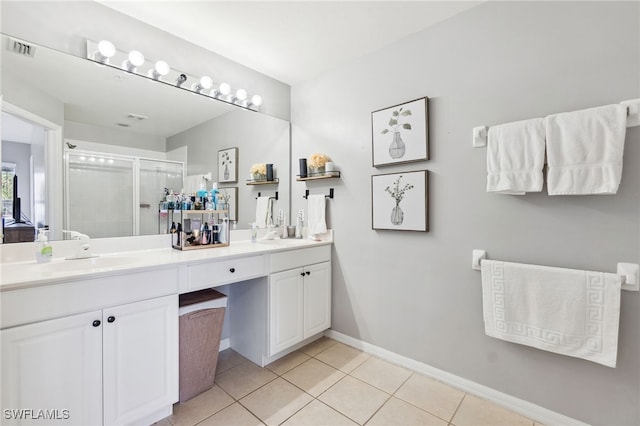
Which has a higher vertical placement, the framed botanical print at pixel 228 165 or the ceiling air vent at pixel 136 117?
the ceiling air vent at pixel 136 117

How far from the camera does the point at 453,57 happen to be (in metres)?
1.84

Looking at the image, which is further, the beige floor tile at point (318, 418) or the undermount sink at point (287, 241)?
the undermount sink at point (287, 241)

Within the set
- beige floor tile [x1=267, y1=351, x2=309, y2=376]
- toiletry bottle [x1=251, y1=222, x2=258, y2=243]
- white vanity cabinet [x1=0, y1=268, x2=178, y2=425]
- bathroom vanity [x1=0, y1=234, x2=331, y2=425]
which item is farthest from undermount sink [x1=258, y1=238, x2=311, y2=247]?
white vanity cabinet [x1=0, y1=268, x2=178, y2=425]

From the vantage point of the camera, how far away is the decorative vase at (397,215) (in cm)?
206

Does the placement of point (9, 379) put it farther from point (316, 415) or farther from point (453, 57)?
point (453, 57)

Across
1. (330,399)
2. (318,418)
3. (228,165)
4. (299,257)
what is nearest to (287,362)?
(330,399)

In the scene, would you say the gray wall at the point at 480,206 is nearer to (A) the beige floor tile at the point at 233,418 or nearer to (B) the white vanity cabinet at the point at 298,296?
(B) the white vanity cabinet at the point at 298,296

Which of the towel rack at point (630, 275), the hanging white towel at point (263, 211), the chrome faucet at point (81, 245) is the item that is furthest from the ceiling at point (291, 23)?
the towel rack at point (630, 275)

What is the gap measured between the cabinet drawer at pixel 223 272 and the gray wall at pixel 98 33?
1.45m

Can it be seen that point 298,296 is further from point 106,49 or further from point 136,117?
point 106,49

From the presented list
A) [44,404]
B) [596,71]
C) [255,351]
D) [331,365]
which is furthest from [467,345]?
[44,404]

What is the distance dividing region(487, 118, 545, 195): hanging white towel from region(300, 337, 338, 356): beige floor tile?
5.79 feet

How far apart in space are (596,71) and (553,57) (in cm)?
21

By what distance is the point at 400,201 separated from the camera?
206 centimetres
